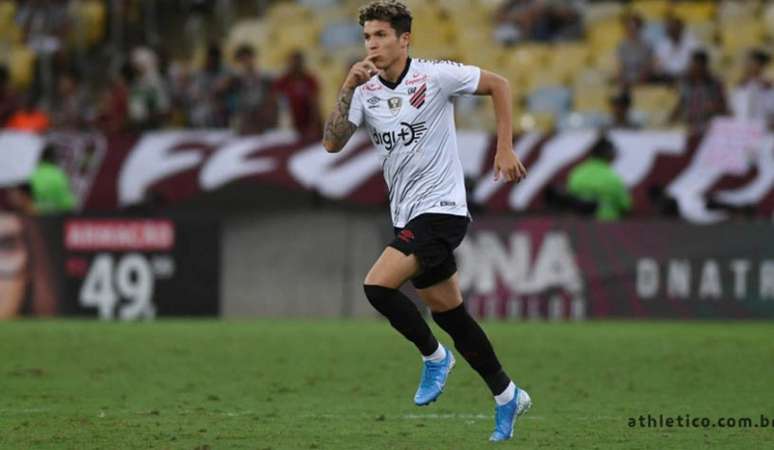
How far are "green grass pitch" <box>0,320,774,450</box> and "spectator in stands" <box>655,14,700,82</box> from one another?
4486mm

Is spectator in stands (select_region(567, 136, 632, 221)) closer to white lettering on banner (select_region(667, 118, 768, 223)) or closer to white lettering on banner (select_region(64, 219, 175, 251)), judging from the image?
white lettering on banner (select_region(667, 118, 768, 223))

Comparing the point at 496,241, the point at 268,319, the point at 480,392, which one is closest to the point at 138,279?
the point at 268,319

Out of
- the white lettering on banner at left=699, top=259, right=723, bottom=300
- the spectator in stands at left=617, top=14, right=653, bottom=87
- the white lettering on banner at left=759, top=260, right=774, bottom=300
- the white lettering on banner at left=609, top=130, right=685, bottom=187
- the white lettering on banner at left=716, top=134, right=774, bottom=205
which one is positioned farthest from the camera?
the spectator in stands at left=617, top=14, right=653, bottom=87

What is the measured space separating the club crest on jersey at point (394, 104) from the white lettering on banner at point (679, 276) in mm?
9672

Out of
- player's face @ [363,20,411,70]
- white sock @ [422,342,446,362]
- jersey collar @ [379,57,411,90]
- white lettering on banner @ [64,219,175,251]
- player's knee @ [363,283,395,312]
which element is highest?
player's face @ [363,20,411,70]

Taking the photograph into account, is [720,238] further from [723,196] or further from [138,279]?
[138,279]

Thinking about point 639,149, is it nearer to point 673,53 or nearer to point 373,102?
point 673,53

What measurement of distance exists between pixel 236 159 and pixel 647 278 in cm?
492

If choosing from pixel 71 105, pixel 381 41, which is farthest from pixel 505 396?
pixel 71 105

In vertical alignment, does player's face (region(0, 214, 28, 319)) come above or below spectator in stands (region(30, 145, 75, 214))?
below

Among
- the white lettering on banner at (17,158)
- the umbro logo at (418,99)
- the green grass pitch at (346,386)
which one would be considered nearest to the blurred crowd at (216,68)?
the white lettering on banner at (17,158)

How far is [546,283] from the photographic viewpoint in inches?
714
